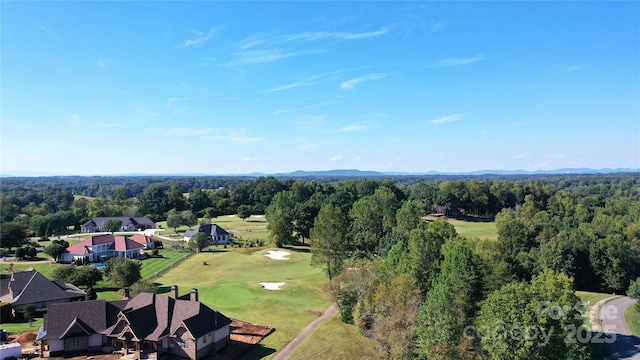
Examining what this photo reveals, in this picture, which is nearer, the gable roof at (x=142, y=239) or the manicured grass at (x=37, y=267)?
the manicured grass at (x=37, y=267)

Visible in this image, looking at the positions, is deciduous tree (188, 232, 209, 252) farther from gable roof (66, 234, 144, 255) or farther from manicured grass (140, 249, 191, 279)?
gable roof (66, 234, 144, 255)

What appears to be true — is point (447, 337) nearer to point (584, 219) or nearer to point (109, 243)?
point (109, 243)

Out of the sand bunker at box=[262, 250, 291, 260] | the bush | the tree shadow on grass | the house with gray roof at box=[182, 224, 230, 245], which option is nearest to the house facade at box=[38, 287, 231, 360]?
the tree shadow on grass

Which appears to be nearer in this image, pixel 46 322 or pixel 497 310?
pixel 497 310

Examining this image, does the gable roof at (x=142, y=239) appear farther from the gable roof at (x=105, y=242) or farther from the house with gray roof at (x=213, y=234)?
the house with gray roof at (x=213, y=234)

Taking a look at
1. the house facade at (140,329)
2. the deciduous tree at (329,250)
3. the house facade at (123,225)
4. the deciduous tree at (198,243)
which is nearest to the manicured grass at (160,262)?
the deciduous tree at (198,243)

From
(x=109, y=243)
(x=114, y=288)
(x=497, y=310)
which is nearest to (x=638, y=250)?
(x=497, y=310)
